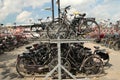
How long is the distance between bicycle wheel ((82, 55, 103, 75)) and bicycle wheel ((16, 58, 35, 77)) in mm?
2066

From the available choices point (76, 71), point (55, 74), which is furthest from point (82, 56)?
point (55, 74)

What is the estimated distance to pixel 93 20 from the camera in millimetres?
10836

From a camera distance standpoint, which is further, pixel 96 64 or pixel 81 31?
pixel 96 64

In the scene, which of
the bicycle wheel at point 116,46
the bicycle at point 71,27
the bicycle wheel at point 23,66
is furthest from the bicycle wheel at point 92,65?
the bicycle wheel at point 116,46

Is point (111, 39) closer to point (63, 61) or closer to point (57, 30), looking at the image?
point (63, 61)

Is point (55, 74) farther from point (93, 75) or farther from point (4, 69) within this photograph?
point (4, 69)

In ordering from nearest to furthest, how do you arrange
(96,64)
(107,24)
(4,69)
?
(96,64)
(4,69)
(107,24)

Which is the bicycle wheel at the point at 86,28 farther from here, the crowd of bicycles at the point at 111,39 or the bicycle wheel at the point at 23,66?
the crowd of bicycles at the point at 111,39

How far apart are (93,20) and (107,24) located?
15572 millimetres

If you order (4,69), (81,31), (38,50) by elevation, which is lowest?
(4,69)

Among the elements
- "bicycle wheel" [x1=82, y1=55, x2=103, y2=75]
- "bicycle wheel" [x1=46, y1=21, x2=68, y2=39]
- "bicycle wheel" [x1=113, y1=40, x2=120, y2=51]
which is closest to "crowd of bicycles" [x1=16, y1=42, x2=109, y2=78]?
"bicycle wheel" [x1=82, y1=55, x2=103, y2=75]

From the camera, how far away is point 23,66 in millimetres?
11688

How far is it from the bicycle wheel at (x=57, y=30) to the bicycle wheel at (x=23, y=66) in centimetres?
134

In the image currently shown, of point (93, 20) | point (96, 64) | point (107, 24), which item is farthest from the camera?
point (107, 24)
